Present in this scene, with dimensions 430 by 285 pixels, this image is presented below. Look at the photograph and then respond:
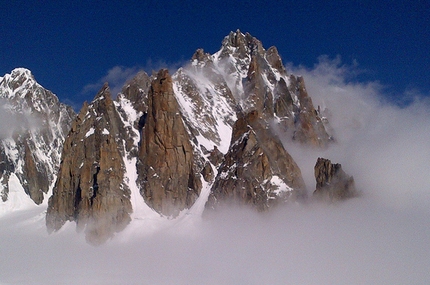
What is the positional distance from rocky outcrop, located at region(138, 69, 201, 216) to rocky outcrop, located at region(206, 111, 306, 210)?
12.5 metres

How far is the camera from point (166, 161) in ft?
635

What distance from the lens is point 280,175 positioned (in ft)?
590

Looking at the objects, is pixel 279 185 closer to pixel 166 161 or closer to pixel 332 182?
pixel 332 182

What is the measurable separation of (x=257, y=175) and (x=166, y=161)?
1373 inches

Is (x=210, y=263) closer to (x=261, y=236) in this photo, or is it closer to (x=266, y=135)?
(x=261, y=236)

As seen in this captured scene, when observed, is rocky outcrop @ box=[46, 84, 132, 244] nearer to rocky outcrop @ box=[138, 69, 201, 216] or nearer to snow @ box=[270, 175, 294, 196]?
rocky outcrop @ box=[138, 69, 201, 216]

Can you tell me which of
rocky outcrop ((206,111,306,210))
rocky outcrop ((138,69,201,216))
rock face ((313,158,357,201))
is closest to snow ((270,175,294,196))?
rocky outcrop ((206,111,306,210))

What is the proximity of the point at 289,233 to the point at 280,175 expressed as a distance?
18.5 m

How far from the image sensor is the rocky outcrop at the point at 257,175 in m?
176

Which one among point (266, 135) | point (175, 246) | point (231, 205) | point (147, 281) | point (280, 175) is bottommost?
point (147, 281)

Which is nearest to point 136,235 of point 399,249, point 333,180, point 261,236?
point 261,236

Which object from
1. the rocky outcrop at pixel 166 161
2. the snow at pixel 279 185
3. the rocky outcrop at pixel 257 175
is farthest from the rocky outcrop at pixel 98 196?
the snow at pixel 279 185

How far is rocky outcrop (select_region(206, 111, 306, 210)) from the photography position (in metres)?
176

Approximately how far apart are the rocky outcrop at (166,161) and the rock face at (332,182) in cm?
4238
